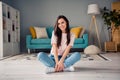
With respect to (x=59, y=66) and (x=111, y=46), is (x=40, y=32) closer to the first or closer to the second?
(x=111, y=46)

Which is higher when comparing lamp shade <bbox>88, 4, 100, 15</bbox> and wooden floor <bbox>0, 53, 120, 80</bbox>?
lamp shade <bbox>88, 4, 100, 15</bbox>

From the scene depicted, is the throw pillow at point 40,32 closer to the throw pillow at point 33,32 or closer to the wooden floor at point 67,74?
the throw pillow at point 33,32

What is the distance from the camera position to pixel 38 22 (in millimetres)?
8188

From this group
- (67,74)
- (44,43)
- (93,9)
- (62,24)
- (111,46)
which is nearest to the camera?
(67,74)

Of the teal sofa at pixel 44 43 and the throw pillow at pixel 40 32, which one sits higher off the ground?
the throw pillow at pixel 40 32

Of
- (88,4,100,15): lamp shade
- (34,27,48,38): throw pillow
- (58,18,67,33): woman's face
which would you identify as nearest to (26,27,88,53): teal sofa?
(34,27,48,38): throw pillow

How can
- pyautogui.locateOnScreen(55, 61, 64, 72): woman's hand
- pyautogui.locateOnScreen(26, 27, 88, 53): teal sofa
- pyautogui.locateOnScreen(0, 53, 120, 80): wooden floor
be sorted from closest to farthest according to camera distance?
pyautogui.locateOnScreen(0, 53, 120, 80): wooden floor → pyautogui.locateOnScreen(55, 61, 64, 72): woman's hand → pyautogui.locateOnScreen(26, 27, 88, 53): teal sofa

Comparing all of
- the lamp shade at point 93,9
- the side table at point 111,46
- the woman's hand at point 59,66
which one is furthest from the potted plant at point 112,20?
the woman's hand at point 59,66

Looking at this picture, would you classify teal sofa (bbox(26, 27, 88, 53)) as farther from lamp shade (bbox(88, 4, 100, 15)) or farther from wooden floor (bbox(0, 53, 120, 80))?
wooden floor (bbox(0, 53, 120, 80))

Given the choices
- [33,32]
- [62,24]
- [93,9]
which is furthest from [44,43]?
[62,24]

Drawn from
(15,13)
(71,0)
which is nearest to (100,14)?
(71,0)

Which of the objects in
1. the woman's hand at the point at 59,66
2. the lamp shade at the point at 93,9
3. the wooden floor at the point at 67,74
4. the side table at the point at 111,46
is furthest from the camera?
the lamp shade at the point at 93,9

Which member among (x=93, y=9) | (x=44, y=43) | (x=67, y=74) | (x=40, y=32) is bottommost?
(x=67, y=74)

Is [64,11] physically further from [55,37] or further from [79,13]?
[55,37]
